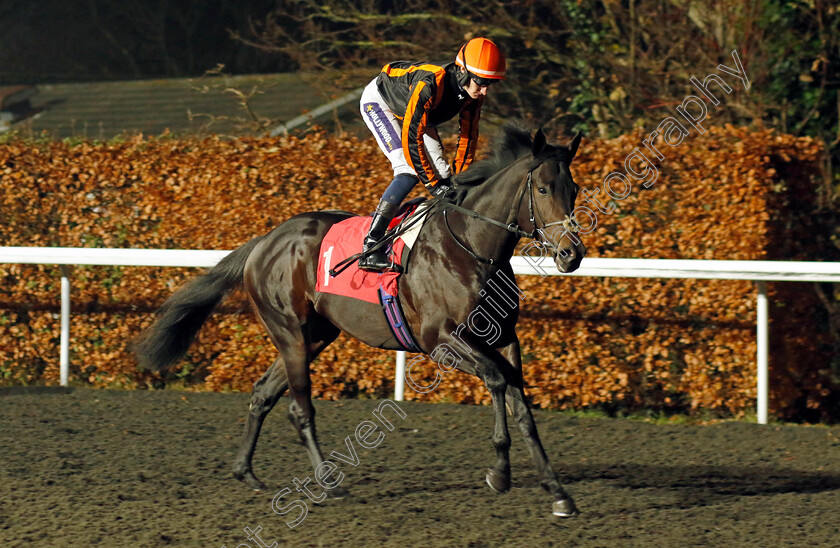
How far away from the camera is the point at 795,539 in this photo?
11.8 feet

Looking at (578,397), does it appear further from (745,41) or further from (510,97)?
(510,97)

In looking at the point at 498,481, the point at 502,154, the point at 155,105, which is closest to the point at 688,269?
the point at 502,154

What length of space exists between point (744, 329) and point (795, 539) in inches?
97.3

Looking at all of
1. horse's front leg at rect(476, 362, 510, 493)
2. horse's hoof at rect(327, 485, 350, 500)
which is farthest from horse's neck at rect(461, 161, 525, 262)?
horse's hoof at rect(327, 485, 350, 500)

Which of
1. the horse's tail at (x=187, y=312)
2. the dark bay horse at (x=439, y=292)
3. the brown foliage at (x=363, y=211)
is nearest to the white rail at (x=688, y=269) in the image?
the brown foliage at (x=363, y=211)

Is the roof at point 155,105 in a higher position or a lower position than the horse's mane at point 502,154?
higher

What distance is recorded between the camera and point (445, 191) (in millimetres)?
4168

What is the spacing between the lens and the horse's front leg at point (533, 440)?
12.5 ft

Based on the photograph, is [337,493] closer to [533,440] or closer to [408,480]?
[408,480]

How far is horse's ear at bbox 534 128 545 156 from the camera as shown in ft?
12.4

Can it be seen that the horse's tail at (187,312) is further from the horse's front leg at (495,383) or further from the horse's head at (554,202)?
the horse's head at (554,202)

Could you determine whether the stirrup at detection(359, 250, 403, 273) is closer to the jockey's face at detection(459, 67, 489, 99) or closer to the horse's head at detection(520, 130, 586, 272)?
the horse's head at detection(520, 130, 586, 272)

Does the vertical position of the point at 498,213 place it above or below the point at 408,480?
above

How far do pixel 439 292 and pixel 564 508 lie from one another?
1007 mm
